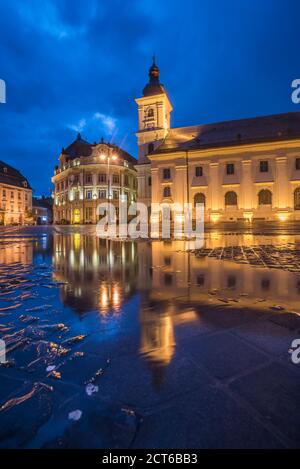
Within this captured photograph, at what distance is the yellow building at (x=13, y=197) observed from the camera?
2574 inches

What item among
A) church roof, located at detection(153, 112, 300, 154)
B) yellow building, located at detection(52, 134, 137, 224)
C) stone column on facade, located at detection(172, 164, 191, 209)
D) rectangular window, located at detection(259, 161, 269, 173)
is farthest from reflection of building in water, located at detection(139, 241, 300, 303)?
yellow building, located at detection(52, 134, 137, 224)

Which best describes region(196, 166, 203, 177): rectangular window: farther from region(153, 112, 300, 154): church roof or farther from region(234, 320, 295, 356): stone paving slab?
region(234, 320, 295, 356): stone paving slab

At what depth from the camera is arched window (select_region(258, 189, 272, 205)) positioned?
116 feet

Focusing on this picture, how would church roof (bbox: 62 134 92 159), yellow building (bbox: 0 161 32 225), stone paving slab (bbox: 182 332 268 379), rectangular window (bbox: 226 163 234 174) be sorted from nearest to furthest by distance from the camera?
stone paving slab (bbox: 182 332 268 379) < rectangular window (bbox: 226 163 234 174) < church roof (bbox: 62 134 92 159) < yellow building (bbox: 0 161 32 225)

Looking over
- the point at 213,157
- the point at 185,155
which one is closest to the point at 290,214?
the point at 213,157

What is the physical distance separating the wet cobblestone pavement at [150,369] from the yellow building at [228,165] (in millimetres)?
34012

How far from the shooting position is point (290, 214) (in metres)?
33.8

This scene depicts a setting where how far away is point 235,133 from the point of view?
38.2 meters

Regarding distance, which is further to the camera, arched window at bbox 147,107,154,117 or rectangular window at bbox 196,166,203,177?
arched window at bbox 147,107,154,117

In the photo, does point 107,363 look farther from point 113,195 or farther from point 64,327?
point 113,195

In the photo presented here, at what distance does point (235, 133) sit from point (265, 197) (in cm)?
1079

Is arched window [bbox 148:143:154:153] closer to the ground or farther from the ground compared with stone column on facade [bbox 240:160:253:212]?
farther from the ground

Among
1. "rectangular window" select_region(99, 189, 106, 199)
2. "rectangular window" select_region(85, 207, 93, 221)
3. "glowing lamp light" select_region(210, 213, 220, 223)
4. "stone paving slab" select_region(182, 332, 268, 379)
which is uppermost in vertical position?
"rectangular window" select_region(99, 189, 106, 199)
